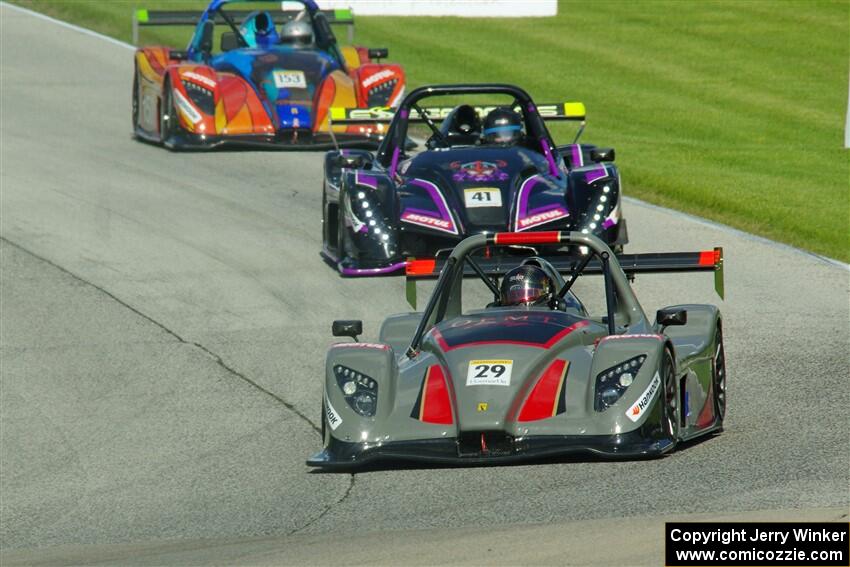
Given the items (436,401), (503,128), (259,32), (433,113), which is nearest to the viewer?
(436,401)

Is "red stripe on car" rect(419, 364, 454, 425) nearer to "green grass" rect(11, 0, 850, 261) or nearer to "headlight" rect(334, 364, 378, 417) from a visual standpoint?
"headlight" rect(334, 364, 378, 417)

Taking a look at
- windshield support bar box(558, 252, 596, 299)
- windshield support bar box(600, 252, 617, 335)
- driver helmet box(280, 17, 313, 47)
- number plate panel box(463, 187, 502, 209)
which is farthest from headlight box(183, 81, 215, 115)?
windshield support bar box(600, 252, 617, 335)

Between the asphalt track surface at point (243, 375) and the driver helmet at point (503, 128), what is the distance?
4.87 feet

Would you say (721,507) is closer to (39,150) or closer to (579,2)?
Result: (39,150)

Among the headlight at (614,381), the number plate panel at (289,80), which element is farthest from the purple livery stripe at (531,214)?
the number plate panel at (289,80)

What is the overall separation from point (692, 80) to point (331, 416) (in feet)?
54.5

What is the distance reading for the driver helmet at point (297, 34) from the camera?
1920 centimetres

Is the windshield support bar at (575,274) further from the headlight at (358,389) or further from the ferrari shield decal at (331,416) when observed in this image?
the ferrari shield decal at (331,416)

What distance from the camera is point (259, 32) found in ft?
63.7

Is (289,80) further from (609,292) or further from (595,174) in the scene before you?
(609,292)

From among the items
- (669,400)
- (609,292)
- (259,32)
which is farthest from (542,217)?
(259,32)

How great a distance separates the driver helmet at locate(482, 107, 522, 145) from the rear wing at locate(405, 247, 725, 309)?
4083 millimetres

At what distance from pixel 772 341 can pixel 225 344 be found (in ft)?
13.2

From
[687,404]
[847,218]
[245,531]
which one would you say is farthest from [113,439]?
[847,218]
